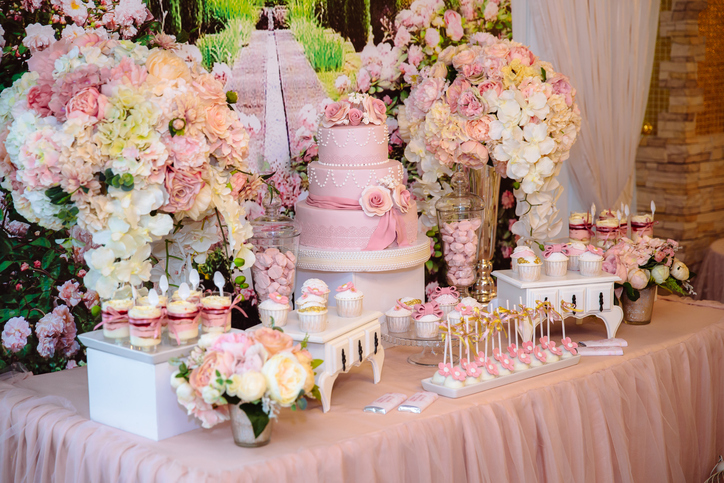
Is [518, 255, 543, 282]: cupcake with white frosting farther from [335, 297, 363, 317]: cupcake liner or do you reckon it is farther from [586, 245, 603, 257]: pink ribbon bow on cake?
[335, 297, 363, 317]: cupcake liner

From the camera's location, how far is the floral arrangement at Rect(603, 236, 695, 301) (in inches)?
111

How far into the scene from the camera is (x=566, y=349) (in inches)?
99.0

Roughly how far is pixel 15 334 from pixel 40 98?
888mm

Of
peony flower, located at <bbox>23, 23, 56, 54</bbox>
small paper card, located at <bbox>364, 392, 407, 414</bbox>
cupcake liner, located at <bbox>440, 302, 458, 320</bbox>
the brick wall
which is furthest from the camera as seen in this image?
the brick wall

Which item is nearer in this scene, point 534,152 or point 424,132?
point 534,152

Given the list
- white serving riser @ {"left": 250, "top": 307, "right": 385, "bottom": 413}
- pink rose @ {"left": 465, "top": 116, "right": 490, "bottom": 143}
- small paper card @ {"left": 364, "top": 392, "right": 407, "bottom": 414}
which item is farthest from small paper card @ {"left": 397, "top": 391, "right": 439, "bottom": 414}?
pink rose @ {"left": 465, "top": 116, "right": 490, "bottom": 143}

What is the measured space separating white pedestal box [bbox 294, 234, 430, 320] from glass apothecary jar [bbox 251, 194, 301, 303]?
0.13 metres

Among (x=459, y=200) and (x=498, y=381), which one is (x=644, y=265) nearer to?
(x=459, y=200)

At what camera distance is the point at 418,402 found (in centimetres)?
215

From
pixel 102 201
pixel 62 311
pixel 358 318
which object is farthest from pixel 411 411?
pixel 62 311

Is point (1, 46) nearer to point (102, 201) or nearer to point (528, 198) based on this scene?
point (102, 201)

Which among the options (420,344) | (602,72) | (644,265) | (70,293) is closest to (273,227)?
(420,344)

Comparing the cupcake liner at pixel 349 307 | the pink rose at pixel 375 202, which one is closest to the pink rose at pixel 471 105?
the pink rose at pixel 375 202

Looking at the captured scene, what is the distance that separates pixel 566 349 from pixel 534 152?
0.69 meters
